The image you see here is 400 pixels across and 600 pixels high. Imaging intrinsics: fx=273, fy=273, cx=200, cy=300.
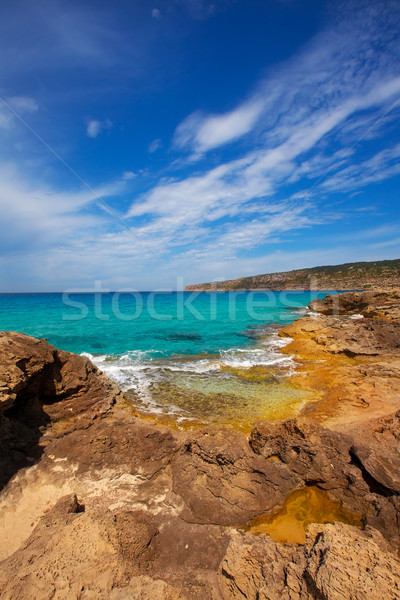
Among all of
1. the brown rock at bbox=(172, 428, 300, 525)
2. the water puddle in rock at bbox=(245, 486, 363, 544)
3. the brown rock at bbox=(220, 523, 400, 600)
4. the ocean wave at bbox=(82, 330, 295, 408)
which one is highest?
the brown rock at bbox=(220, 523, 400, 600)

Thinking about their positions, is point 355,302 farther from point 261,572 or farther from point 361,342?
point 261,572

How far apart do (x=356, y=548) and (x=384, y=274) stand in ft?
284

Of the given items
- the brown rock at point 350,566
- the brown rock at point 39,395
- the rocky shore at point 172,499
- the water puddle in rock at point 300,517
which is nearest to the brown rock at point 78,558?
the rocky shore at point 172,499

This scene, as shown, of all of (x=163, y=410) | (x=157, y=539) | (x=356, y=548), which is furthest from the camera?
(x=163, y=410)

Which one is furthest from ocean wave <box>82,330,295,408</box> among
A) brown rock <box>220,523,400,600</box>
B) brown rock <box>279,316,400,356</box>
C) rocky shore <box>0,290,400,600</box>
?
brown rock <box>220,523,400,600</box>

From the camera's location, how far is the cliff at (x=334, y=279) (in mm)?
71438

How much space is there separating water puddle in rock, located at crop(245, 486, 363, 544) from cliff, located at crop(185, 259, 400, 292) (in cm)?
6495

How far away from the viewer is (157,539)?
376 centimetres

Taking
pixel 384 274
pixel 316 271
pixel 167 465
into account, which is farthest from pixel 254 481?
pixel 316 271

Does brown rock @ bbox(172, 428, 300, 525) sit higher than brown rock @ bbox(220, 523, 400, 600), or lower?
lower

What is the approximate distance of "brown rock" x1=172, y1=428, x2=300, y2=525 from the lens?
4.39 m

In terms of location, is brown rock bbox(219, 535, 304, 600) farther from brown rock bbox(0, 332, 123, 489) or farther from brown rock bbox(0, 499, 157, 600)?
brown rock bbox(0, 332, 123, 489)

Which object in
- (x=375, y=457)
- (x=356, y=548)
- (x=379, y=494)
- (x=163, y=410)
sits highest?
(x=356, y=548)

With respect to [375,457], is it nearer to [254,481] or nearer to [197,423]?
[254,481]
